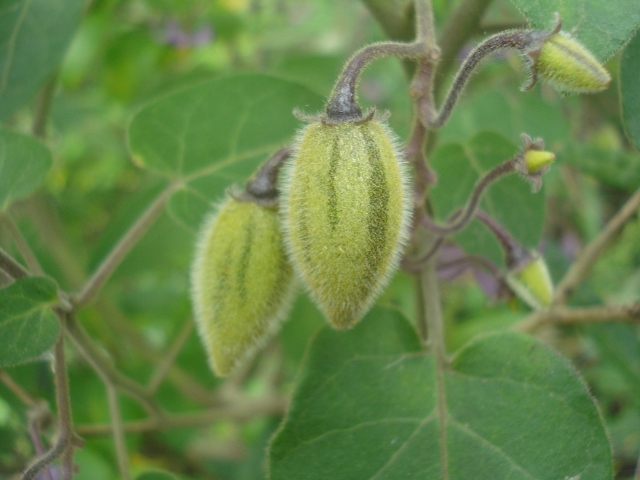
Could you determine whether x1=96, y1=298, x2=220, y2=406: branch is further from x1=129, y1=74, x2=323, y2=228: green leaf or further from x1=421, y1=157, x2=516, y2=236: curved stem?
x1=421, y1=157, x2=516, y2=236: curved stem

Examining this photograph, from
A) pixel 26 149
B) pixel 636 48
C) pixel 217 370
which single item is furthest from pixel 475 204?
pixel 26 149

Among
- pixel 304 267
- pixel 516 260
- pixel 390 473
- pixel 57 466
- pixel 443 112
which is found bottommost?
pixel 57 466

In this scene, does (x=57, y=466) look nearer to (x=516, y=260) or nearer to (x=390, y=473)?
(x=390, y=473)

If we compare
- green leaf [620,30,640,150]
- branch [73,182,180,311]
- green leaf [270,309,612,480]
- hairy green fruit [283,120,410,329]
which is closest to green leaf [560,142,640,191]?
green leaf [620,30,640,150]

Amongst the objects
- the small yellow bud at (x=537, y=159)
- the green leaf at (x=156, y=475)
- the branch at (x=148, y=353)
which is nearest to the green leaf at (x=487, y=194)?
the small yellow bud at (x=537, y=159)

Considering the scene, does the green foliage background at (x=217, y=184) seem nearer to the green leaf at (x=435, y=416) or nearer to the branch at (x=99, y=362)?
the green leaf at (x=435, y=416)

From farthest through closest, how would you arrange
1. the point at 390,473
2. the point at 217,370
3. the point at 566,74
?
the point at 217,370
the point at 390,473
the point at 566,74
